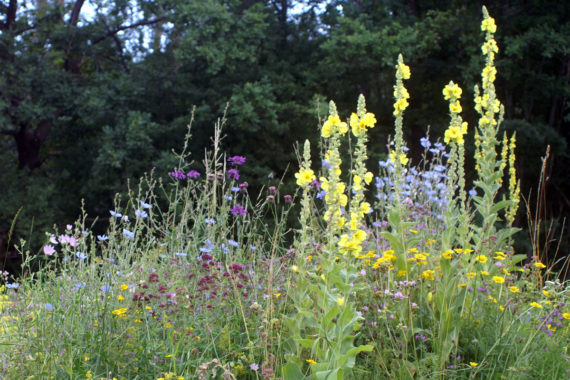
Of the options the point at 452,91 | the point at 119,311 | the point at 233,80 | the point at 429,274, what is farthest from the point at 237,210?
the point at 233,80

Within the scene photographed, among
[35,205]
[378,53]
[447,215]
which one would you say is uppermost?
[378,53]

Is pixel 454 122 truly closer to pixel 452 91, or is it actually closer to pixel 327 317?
pixel 452 91

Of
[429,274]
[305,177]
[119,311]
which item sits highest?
[305,177]

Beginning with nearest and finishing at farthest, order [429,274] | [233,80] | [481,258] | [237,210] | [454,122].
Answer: [429,274] → [481,258] → [454,122] → [237,210] → [233,80]

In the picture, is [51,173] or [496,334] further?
[51,173]

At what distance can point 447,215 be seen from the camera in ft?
9.40

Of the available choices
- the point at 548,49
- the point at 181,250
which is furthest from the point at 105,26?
the point at 181,250

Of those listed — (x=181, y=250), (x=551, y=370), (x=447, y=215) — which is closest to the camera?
(x=551, y=370)

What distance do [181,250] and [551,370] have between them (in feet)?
7.34

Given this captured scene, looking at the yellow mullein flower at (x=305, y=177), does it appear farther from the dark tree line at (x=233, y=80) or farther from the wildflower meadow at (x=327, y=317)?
the dark tree line at (x=233, y=80)

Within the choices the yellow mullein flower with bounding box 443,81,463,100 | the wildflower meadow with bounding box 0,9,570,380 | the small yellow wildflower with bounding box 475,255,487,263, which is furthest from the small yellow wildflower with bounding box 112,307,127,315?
the yellow mullein flower with bounding box 443,81,463,100

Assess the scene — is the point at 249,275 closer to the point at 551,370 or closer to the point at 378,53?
A: the point at 551,370

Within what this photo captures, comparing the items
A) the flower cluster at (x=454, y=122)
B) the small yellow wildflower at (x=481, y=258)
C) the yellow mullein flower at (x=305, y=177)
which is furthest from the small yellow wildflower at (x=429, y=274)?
the yellow mullein flower at (x=305, y=177)

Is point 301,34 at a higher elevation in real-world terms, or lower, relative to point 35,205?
higher
